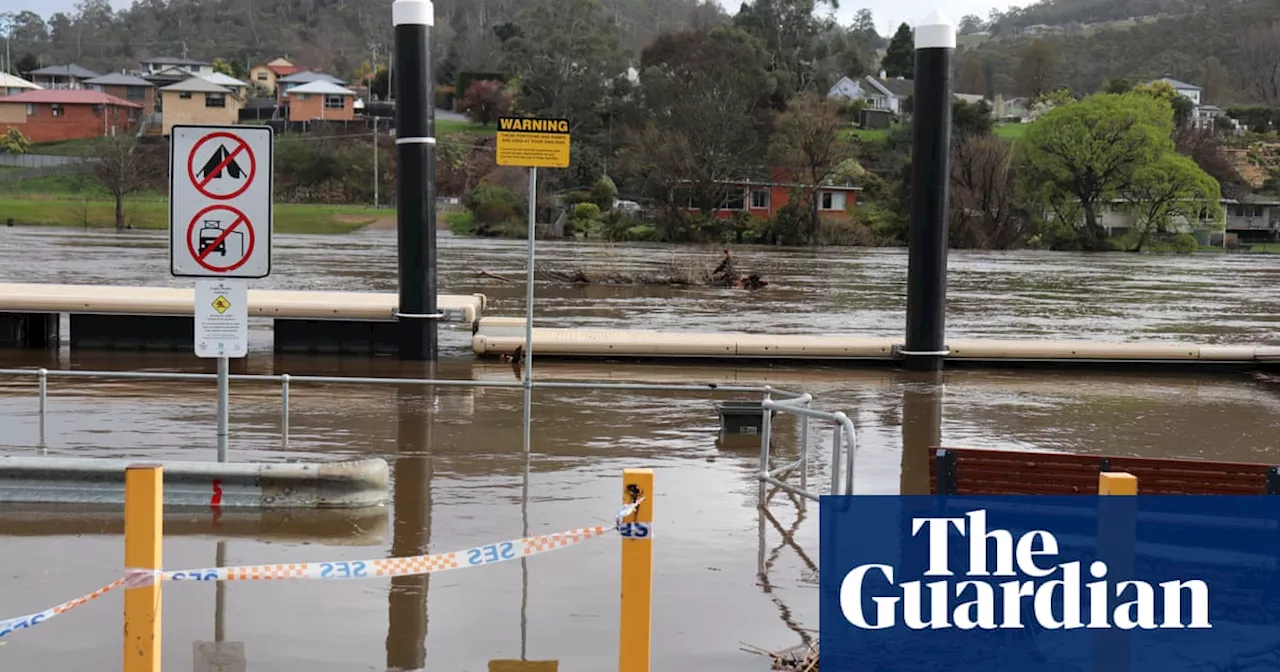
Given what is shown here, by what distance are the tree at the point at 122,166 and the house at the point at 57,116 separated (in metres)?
9.73

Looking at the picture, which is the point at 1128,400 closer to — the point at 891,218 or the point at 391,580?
the point at 391,580

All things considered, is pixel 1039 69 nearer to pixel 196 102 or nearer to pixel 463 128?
pixel 463 128

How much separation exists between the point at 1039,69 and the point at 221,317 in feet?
584

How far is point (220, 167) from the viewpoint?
8445 mm

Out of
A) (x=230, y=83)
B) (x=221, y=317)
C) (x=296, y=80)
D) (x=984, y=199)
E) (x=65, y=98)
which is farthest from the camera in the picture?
(x=296, y=80)

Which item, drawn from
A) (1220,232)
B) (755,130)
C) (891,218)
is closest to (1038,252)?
(891,218)

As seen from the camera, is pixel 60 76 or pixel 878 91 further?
pixel 60 76

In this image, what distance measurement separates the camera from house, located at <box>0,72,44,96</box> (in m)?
145

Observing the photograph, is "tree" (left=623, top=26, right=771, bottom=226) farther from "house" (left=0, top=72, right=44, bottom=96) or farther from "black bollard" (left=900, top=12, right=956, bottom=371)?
"black bollard" (left=900, top=12, right=956, bottom=371)

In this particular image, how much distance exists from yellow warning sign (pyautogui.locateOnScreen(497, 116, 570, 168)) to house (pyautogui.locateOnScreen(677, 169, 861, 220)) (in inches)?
3314

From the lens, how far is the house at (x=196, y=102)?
12725 cm

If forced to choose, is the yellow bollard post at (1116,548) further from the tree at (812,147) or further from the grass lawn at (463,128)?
the grass lawn at (463,128)

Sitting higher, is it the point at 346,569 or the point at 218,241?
the point at 218,241

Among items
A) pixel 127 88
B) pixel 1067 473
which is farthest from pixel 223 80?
pixel 1067 473
